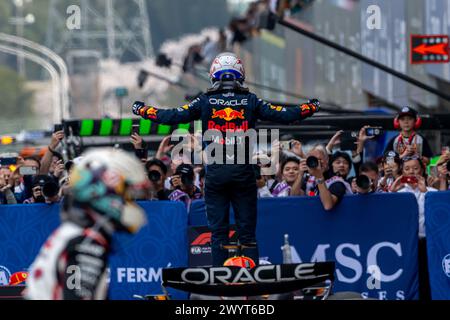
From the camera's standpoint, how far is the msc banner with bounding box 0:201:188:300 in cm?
1321

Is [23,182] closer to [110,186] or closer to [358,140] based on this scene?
[358,140]

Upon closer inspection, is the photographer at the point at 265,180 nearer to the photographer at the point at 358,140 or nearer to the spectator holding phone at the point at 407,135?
the photographer at the point at 358,140

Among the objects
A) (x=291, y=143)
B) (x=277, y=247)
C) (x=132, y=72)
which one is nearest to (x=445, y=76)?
(x=291, y=143)

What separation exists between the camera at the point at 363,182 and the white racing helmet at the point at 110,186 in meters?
6.57

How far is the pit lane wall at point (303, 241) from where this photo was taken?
1318 cm

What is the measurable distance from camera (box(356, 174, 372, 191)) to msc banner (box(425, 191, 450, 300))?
23.2 inches

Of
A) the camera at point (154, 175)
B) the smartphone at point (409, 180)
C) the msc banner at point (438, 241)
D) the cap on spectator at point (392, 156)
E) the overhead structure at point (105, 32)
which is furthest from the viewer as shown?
the overhead structure at point (105, 32)

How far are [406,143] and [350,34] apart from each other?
22.0 m

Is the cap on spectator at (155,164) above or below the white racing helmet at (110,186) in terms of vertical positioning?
above

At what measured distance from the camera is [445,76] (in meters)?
25.0

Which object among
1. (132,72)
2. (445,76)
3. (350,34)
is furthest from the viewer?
(132,72)

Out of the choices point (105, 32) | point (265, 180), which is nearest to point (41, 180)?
point (265, 180)

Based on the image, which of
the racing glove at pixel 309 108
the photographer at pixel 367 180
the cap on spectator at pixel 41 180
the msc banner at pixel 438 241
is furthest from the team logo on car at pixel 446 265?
the cap on spectator at pixel 41 180
